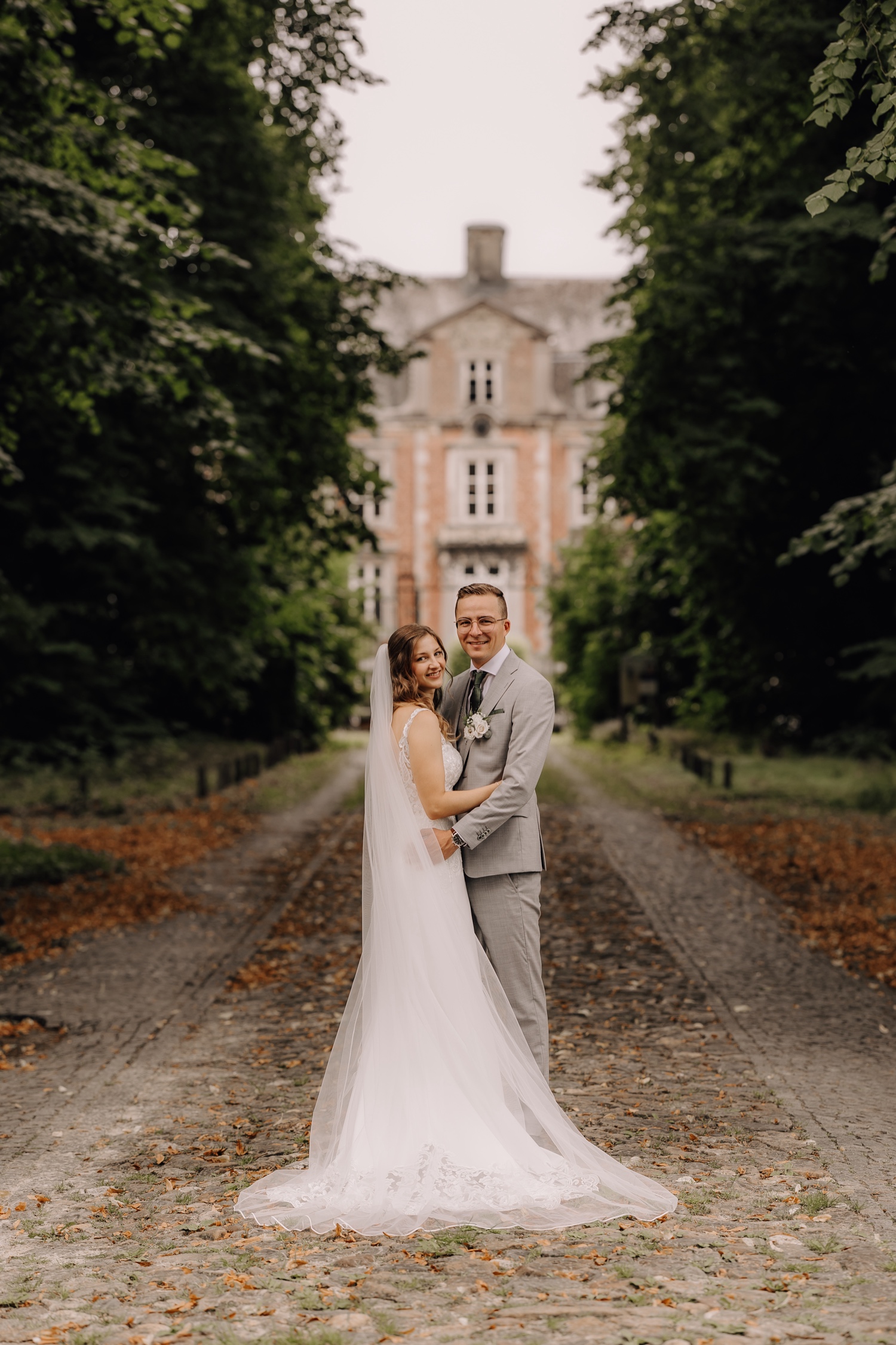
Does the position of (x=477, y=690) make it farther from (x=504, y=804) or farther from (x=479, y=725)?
(x=504, y=804)

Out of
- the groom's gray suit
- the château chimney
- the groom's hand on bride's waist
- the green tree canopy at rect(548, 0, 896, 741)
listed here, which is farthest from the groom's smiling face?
the château chimney

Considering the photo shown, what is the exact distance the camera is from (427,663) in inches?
204

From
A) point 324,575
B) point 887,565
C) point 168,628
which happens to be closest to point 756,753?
point 887,565

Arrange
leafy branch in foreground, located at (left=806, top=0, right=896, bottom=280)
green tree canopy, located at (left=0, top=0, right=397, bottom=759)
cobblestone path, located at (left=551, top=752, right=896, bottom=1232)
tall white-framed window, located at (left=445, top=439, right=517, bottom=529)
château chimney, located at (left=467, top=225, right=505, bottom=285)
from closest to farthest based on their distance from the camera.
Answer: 1. cobblestone path, located at (left=551, top=752, right=896, bottom=1232)
2. leafy branch in foreground, located at (left=806, top=0, right=896, bottom=280)
3. green tree canopy, located at (left=0, top=0, right=397, bottom=759)
4. tall white-framed window, located at (left=445, top=439, right=517, bottom=529)
5. château chimney, located at (left=467, top=225, right=505, bottom=285)

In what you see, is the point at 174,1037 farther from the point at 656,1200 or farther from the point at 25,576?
the point at 25,576

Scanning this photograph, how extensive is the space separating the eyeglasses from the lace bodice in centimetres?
41

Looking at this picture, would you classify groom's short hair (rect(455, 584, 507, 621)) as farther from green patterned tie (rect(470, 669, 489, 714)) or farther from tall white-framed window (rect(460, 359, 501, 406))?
tall white-framed window (rect(460, 359, 501, 406))

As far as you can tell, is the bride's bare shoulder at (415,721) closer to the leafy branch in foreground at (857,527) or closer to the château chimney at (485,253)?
the leafy branch in foreground at (857,527)

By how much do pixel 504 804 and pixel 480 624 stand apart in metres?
0.69

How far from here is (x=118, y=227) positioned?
10.0 meters

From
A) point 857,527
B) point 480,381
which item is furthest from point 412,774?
point 480,381

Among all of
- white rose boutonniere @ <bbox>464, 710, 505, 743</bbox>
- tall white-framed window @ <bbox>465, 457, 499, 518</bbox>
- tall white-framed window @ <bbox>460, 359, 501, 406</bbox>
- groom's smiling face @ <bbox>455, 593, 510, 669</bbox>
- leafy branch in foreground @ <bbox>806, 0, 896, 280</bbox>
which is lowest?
white rose boutonniere @ <bbox>464, 710, 505, 743</bbox>

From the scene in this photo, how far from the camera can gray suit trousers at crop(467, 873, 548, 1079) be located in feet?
17.5

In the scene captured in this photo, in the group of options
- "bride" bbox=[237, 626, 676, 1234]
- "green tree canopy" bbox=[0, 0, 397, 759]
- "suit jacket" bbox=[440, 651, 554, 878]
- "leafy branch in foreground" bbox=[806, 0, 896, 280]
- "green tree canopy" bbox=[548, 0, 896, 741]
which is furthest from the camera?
"green tree canopy" bbox=[548, 0, 896, 741]
